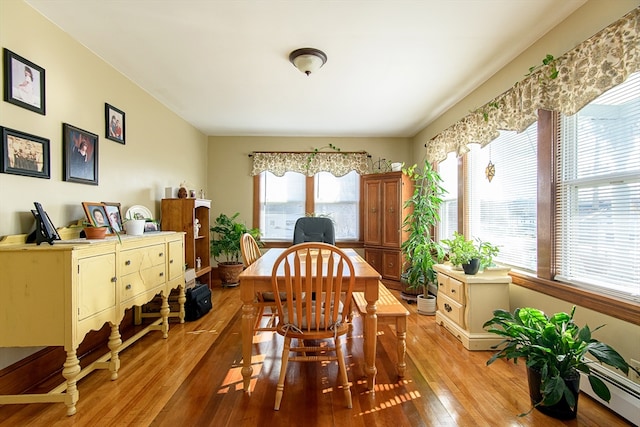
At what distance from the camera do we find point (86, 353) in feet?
8.34

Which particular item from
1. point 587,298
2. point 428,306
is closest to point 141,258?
point 428,306

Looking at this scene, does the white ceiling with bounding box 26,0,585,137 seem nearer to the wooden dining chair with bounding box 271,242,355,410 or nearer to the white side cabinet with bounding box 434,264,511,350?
the wooden dining chair with bounding box 271,242,355,410

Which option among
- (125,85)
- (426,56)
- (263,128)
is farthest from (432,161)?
(125,85)

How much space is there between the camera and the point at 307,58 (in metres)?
2.58

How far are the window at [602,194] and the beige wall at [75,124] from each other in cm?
372

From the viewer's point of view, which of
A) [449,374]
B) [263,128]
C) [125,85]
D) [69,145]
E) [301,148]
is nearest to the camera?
[449,374]

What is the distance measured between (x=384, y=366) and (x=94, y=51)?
11.6ft

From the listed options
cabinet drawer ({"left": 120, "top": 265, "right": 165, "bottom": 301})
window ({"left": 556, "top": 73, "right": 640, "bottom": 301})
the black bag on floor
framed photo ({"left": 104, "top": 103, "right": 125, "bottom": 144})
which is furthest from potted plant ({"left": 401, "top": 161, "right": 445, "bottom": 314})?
framed photo ({"left": 104, "top": 103, "right": 125, "bottom": 144})

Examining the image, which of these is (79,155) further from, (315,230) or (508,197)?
(508,197)

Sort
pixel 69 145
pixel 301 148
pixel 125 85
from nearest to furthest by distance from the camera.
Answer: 1. pixel 69 145
2. pixel 125 85
3. pixel 301 148

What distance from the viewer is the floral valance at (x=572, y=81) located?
5.56 feet

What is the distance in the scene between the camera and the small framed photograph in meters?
2.47

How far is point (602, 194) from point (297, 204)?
4.16m

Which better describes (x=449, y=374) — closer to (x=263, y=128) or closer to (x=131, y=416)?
(x=131, y=416)
